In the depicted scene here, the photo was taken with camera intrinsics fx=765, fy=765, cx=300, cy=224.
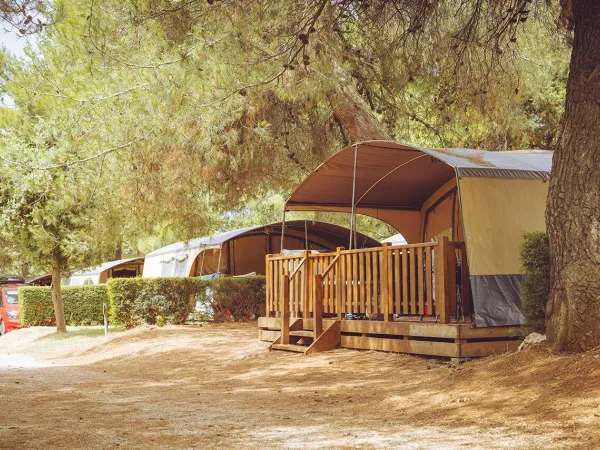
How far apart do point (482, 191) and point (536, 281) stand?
1.65 m

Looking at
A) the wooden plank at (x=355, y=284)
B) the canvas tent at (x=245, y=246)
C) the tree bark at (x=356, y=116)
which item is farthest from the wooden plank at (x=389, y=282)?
the canvas tent at (x=245, y=246)

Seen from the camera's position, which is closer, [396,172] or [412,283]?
[412,283]

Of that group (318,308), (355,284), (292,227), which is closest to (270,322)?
(318,308)

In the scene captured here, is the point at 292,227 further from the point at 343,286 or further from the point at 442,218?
the point at 343,286

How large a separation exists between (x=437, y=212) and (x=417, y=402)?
624cm

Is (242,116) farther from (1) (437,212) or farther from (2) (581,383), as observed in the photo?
(2) (581,383)

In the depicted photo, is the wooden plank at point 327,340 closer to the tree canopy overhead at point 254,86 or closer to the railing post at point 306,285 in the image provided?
the railing post at point 306,285

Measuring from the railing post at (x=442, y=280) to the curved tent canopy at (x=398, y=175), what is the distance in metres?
0.89

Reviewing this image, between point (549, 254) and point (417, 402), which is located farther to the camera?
point (549, 254)

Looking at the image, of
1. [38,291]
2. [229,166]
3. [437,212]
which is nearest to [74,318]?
[38,291]

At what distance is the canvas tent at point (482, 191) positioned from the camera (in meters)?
8.88

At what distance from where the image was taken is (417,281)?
31.0 ft

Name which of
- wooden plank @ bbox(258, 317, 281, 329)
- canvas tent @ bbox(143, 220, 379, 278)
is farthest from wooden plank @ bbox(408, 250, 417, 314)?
canvas tent @ bbox(143, 220, 379, 278)

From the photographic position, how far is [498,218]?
30.1ft
